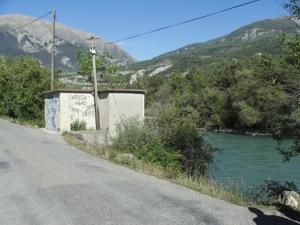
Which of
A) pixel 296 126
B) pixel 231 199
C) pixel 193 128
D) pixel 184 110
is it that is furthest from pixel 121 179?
pixel 184 110

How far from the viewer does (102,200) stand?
7000 millimetres

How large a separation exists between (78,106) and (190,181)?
14.8 meters

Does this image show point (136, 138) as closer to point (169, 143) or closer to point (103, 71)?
point (169, 143)

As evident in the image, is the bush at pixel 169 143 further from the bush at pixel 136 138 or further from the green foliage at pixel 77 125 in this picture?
the green foliage at pixel 77 125

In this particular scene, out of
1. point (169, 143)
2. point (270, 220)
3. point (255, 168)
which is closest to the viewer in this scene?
point (270, 220)

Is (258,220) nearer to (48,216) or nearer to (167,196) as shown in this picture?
(167,196)

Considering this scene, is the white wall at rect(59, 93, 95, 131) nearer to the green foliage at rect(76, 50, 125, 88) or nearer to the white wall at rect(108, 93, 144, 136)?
the white wall at rect(108, 93, 144, 136)

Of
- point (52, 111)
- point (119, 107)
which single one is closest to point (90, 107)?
point (119, 107)

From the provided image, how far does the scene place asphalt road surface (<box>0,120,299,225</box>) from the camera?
19.5 feet

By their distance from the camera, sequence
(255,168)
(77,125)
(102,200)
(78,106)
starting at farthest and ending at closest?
1. (255,168)
2. (78,106)
3. (77,125)
4. (102,200)

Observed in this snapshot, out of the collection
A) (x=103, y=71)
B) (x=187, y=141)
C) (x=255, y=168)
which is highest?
(x=103, y=71)

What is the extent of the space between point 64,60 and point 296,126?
169m

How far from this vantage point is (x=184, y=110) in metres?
18.5

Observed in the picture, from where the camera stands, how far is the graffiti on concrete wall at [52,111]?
931 inches
